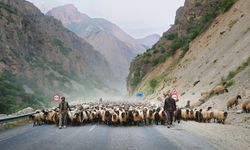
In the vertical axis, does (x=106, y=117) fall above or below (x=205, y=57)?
below

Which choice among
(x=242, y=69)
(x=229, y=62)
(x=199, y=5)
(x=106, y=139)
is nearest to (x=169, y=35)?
(x=199, y=5)

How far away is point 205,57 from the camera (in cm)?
6412

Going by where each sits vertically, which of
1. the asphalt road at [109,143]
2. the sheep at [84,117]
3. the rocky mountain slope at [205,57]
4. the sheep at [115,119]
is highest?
the rocky mountain slope at [205,57]

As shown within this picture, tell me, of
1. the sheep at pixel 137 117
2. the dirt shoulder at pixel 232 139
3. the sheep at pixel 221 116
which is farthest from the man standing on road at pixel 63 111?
the sheep at pixel 221 116

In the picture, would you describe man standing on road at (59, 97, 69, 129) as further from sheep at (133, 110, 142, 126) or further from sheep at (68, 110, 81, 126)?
sheep at (133, 110, 142, 126)

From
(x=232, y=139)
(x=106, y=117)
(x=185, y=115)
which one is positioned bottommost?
(x=232, y=139)

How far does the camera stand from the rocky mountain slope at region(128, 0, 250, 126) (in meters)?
37.6

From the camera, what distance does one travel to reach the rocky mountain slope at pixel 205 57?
37.6 metres

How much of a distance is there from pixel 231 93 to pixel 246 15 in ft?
95.1

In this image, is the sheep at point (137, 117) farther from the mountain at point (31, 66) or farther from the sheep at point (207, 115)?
the mountain at point (31, 66)

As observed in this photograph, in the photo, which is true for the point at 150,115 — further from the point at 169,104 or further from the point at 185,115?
the point at 185,115

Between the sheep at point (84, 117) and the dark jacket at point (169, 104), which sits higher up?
the dark jacket at point (169, 104)

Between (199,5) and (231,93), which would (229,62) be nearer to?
(231,93)

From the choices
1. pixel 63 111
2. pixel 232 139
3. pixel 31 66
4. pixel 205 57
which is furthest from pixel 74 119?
pixel 31 66
